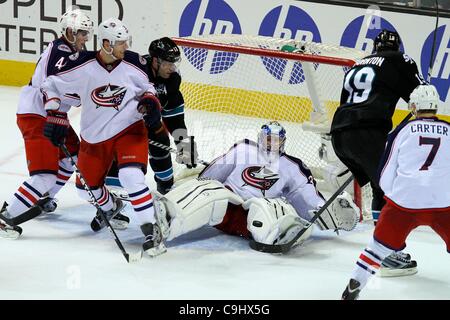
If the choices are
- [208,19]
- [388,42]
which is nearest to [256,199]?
[388,42]

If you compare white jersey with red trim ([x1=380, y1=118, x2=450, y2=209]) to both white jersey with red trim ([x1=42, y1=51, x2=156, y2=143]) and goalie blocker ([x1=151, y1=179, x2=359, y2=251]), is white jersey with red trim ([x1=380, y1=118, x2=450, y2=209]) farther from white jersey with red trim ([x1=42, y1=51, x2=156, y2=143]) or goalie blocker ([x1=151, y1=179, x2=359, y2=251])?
white jersey with red trim ([x1=42, y1=51, x2=156, y2=143])

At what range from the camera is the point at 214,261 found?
4711mm

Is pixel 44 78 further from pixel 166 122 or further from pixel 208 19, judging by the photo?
pixel 208 19

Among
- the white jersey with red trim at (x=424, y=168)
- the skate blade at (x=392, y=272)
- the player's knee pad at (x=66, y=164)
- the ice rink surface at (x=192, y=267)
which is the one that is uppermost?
the white jersey with red trim at (x=424, y=168)

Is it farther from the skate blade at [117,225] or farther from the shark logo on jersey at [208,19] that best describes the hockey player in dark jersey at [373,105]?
the shark logo on jersey at [208,19]

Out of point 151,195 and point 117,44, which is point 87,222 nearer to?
point 151,195

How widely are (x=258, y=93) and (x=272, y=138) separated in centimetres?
133

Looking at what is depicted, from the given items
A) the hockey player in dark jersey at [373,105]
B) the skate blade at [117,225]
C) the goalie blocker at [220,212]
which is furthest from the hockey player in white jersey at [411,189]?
the skate blade at [117,225]

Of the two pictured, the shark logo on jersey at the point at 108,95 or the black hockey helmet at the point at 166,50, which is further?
the black hockey helmet at the point at 166,50

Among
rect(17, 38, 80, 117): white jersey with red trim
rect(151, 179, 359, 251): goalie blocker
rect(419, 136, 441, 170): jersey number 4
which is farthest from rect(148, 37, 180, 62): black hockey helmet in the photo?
rect(419, 136, 441, 170): jersey number 4

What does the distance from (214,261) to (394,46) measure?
137 centimetres

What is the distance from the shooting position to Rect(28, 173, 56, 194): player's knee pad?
16.1ft

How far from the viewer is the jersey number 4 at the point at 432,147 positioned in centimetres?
401

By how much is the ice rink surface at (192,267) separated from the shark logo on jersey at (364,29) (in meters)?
2.03
